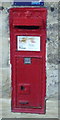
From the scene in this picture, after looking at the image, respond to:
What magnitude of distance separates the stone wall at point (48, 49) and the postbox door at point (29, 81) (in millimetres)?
147

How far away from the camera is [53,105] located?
539cm

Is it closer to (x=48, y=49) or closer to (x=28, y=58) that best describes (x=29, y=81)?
(x=28, y=58)

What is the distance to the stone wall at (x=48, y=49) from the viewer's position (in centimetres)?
502

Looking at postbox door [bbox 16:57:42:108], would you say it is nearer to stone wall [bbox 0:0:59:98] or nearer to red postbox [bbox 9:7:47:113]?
red postbox [bbox 9:7:47:113]

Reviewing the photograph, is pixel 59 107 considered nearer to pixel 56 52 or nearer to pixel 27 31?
pixel 56 52

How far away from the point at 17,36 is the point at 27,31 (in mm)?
181

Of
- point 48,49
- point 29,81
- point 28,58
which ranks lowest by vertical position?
point 29,81

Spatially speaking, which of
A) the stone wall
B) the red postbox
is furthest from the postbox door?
the stone wall

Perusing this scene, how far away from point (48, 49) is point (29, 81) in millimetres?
602

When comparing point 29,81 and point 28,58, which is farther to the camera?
point 29,81

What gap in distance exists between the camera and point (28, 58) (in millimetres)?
5121

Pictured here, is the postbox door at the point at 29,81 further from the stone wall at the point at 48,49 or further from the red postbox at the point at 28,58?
the stone wall at the point at 48,49

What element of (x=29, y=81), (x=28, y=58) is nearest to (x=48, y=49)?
(x=28, y=58)

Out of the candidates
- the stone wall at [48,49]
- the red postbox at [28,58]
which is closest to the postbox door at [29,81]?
the red postbox at [28,58]
